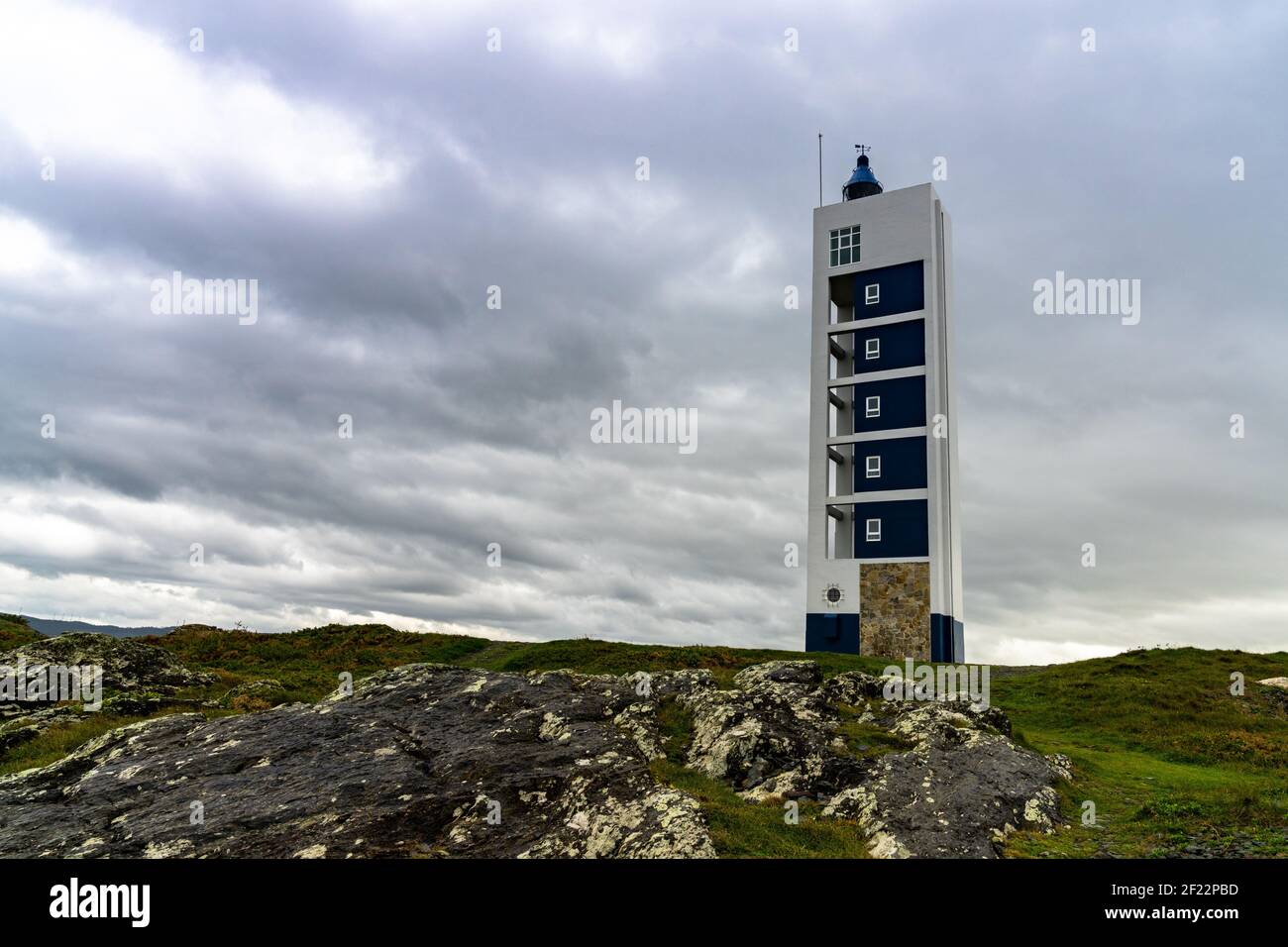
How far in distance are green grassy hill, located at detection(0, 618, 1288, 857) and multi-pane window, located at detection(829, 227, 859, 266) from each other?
3580 centimetres

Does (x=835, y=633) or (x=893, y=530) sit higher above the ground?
(x=893, y=530)

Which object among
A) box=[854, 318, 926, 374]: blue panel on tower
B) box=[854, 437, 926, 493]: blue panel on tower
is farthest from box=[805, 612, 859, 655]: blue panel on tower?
box=[854, 318, 926, 374]: blue panel on tower

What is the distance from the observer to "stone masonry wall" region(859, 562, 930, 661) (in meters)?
59.0

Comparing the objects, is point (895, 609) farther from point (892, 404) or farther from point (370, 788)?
point (370, 788)

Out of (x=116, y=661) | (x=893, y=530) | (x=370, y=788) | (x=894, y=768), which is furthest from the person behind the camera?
(x=893, y=530)

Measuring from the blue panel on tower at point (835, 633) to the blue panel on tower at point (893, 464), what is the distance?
10.6m

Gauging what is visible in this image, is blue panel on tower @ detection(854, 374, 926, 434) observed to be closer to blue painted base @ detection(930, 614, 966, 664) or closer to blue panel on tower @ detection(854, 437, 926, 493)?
blue panel on tower @ detection(854, 437, 926, 493)

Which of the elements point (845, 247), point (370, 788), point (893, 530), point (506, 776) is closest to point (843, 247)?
point (845, 247)

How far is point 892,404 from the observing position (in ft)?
212

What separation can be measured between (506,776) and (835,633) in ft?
165

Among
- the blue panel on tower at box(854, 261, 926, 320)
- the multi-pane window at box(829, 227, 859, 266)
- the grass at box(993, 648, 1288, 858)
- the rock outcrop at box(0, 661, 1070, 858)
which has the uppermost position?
the multi-pane window at box(829, 227, 859, 266)

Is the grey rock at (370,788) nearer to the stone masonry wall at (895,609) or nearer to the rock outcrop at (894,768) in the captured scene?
the rock outcrop at (894,768)

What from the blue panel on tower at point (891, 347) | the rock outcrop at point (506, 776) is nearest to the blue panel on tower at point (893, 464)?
the blue panel on tower at point (891, 347)
